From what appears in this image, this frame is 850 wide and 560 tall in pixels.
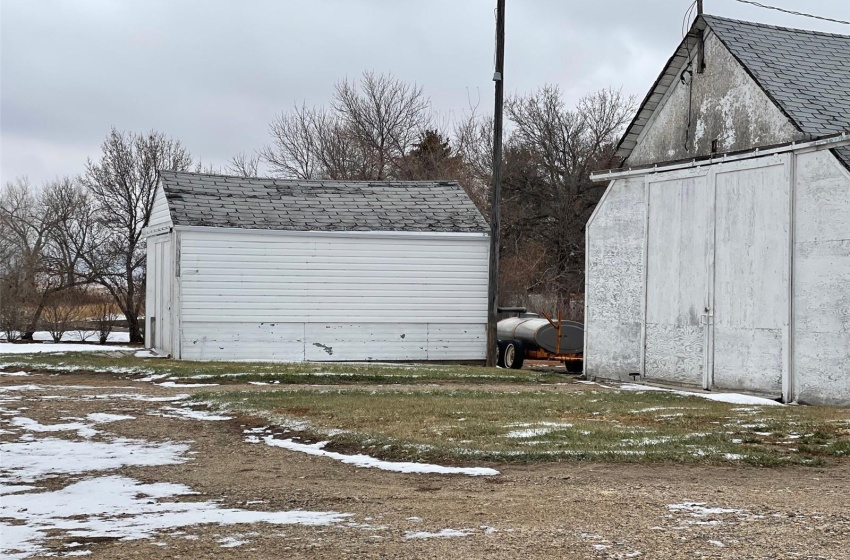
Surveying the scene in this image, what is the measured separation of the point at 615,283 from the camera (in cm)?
2216

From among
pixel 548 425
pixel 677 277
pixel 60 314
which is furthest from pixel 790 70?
pixel 60 314

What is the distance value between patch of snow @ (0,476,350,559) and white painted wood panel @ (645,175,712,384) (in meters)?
13.1

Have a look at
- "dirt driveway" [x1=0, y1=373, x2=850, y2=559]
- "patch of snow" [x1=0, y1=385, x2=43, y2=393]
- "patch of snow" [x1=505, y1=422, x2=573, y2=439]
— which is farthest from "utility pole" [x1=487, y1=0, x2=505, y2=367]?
"dirt driveway" [x1=0, y1=373, x2=850, y2=559]

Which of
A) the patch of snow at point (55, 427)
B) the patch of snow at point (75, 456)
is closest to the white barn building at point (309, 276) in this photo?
the patch of snow at point (55, 427)

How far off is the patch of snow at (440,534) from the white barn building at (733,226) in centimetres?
1140

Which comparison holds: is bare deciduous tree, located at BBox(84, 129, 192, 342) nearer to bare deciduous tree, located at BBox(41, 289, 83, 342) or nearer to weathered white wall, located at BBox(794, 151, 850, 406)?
bare deciduous tree, located at BBox(41, 289, 83, 342)

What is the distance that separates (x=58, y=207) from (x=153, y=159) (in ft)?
14.0

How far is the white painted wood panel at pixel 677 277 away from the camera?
19.7 meters

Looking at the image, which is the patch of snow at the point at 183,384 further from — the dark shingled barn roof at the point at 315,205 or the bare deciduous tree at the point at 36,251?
the bare deciduous tree at the point at 36,251

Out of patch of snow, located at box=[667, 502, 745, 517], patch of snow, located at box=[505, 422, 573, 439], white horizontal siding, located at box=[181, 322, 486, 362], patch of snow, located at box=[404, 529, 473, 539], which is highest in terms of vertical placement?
white horizontal siding, located at box=[181, 322, 486, 362]

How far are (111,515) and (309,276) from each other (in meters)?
18.7

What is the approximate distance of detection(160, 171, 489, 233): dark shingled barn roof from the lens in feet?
86.0

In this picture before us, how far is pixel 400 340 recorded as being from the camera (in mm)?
26797

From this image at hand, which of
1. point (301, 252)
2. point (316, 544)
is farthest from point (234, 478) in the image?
point (301, 252)
